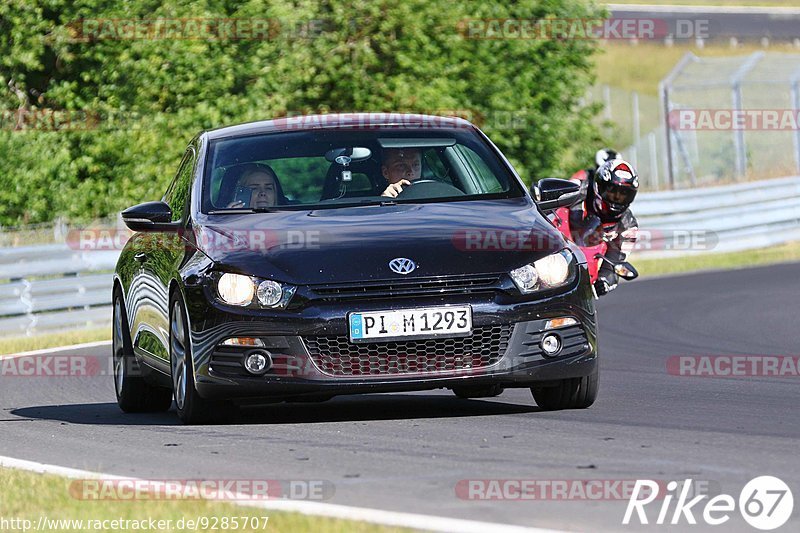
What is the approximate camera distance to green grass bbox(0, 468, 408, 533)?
5.59 meters

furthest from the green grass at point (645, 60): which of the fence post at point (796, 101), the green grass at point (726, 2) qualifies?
the fence post at point (796, 101)

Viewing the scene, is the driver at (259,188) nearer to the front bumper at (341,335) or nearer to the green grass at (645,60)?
the front bumper at (341,335)

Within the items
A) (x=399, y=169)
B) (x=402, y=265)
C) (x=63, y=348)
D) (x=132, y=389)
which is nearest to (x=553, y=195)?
(x=399, y=169)

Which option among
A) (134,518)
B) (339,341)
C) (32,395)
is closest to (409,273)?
(339,341)

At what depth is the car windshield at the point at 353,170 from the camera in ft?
30.2

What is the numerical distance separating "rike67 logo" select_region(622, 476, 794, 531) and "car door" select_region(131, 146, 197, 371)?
3573 millimetres

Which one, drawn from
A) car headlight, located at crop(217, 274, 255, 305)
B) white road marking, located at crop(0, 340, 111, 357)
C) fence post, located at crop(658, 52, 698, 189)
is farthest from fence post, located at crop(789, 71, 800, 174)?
car headlight, located at crop(217, 274, 255, 305)

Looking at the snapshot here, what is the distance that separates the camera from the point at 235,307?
323 inches

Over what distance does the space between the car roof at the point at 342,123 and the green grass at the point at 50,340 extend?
7.02 m

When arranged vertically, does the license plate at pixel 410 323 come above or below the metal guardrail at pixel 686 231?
above

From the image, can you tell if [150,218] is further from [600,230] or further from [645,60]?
[645,60]

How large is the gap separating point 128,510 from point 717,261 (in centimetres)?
1879

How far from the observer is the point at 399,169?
9375mm

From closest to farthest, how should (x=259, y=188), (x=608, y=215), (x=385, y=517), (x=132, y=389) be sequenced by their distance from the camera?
(x=385, y=517) < (x=259, y=188) < (x=132, y=389) < (x=608, y=215)
